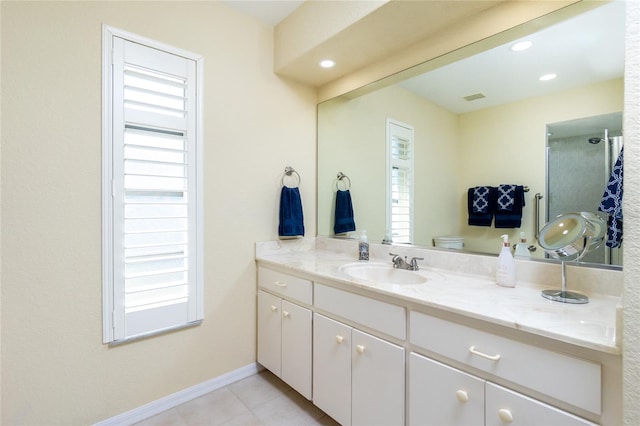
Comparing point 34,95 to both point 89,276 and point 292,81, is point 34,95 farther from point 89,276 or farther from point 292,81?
point 292,81

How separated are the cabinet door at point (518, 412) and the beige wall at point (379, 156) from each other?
94cm

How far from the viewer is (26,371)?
55.4 inches

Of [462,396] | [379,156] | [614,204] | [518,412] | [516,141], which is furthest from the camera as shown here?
[379,156]

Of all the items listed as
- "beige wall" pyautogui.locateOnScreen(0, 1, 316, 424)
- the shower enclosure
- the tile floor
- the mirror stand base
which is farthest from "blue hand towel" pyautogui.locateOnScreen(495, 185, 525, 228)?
"beige wall" pyautogui.locateOnScreen(0, 1, 316, 424)

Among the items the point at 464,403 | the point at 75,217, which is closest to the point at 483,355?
the point at 464,403

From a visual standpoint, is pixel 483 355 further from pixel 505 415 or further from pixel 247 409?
pixel 247 409

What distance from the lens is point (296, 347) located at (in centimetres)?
181

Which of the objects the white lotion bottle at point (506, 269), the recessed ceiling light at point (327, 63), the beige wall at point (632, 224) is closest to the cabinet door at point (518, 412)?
the beige wall at point (632, 224)

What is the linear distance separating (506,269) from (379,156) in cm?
119

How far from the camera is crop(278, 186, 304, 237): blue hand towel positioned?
7.38 feet

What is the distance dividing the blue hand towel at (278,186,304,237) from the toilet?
3.23ft

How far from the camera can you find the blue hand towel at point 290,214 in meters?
2.25

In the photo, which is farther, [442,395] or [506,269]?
[506,269]

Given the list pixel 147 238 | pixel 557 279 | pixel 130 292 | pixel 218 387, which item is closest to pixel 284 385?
pixel 218 387
